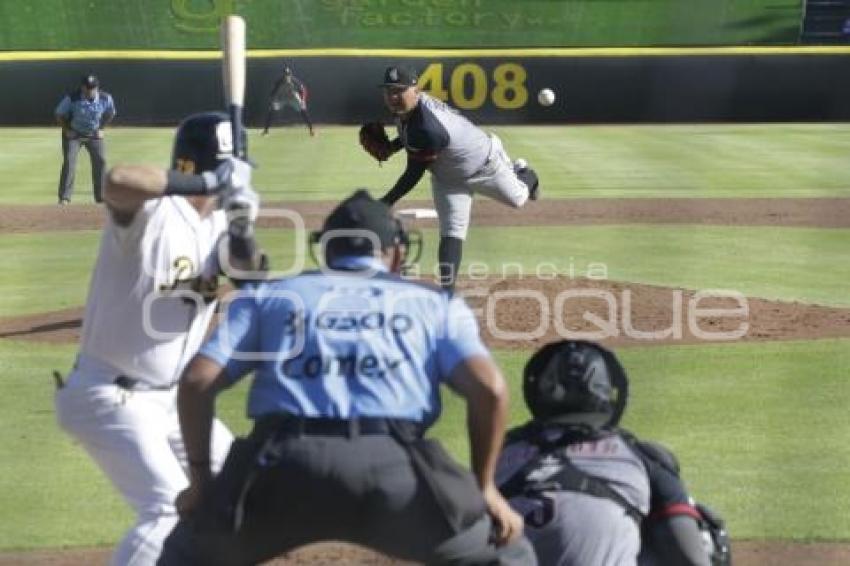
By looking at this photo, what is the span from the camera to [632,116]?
112 ft

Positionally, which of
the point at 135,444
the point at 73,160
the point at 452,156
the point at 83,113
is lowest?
the point at 73,160

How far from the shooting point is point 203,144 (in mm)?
5898

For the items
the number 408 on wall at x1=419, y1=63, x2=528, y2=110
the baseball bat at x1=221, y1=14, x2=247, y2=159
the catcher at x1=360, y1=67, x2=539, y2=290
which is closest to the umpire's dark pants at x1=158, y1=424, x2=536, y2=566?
the baseball bat at x1=221, y1=14, x2=247, y2=159

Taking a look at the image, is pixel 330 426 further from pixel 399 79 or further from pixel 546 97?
pixel 546 97

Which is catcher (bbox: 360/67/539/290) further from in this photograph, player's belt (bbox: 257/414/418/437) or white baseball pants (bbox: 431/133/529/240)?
player's belt (bbox: 257/414/418/437)

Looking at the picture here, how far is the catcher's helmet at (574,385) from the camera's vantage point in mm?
4734

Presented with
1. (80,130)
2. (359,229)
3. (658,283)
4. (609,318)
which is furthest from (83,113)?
(359,229)

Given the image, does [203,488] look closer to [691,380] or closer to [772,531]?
[772,531]

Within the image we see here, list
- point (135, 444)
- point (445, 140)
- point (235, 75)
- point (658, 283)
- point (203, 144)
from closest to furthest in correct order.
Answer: point (135, 444), point (203, 144), point (235, 75), point (445, 140), point (658, 283)

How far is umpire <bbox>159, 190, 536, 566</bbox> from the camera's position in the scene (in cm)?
432

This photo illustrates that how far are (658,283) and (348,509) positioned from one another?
10667 millimetres

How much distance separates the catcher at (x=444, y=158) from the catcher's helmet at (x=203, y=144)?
618 cm

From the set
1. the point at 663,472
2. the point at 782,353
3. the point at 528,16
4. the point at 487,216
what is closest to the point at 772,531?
the point at 663,472

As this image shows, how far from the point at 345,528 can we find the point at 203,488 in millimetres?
498
